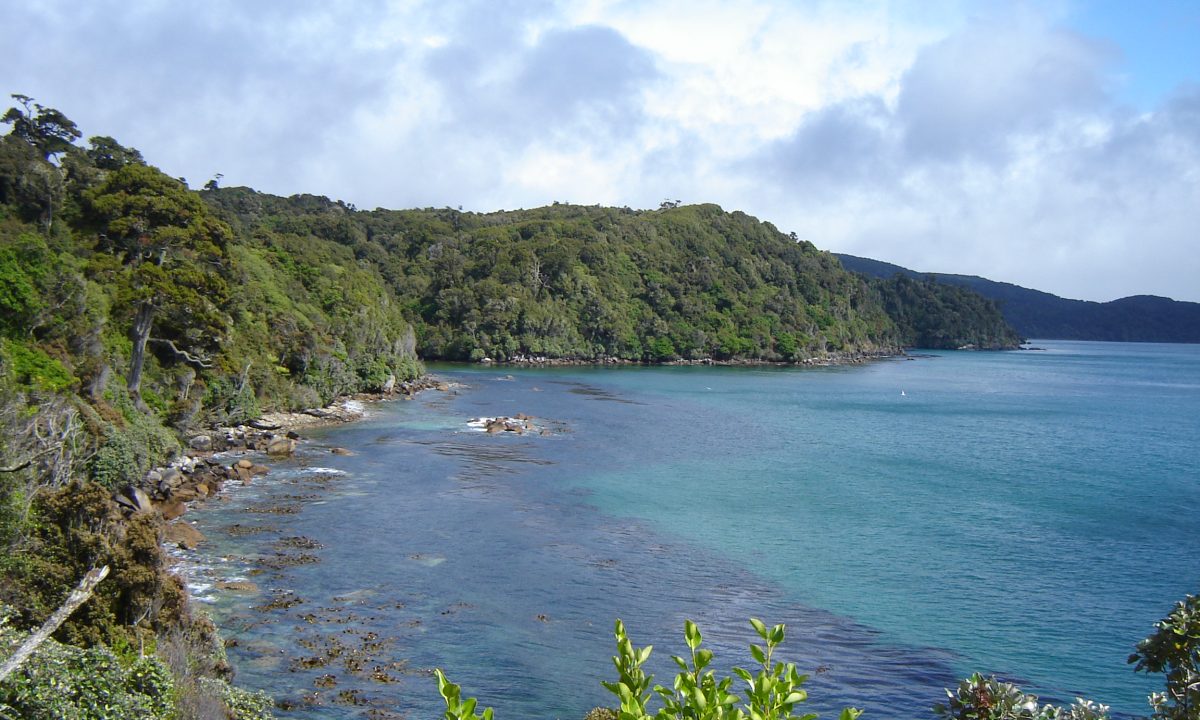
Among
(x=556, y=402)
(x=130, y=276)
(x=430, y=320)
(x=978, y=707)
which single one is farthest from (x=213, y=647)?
(x=430, y=320)

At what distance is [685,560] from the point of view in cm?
2695

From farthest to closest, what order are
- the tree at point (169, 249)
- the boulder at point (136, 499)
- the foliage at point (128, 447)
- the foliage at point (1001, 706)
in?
the tree at point (169, 249) < the foliage at point (128, 447) < the boulder at point (136, 499) < the foliage at point (1001, 706)

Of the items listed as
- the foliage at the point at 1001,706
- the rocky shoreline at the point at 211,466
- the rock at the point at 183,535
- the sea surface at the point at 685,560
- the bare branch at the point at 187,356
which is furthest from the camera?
the bare branch at the point at 187,356

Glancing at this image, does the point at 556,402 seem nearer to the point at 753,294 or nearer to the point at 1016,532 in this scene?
the point at 1016,532

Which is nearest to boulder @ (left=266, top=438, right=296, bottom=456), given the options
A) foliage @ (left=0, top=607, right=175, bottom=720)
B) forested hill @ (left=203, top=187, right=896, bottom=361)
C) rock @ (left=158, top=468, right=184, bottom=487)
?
rock @ (left=158, top=468, right=184, bottom=487)

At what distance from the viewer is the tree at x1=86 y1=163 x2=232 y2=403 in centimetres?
4028

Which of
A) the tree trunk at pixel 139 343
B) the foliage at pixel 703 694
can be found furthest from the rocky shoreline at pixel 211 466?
the foliage at pixel 703 694

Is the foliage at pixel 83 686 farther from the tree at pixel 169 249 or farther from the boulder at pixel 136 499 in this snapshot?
the tree at pixel 169 249

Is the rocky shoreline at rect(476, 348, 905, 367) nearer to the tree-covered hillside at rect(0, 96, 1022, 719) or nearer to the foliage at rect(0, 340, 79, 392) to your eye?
the tree-covered hillside at rect(0, 96, 1022, 719)

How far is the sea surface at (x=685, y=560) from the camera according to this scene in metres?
18.5

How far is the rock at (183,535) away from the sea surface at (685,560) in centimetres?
64

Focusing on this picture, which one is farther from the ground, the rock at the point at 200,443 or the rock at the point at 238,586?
the rock at the point at 200,443

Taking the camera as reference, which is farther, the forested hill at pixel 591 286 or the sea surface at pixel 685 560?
the forested hill at pixel 591 286

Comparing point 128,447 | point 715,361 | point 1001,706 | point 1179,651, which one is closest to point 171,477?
point 128,447
